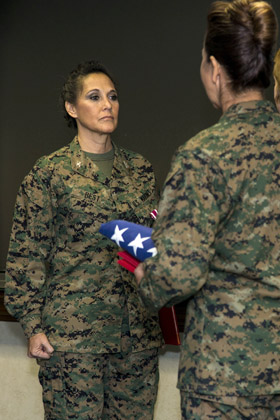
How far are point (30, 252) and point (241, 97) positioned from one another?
1213 mm

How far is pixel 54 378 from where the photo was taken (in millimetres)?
2680

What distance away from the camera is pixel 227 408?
1.72 meters

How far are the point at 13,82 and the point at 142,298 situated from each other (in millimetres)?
Result: 2874

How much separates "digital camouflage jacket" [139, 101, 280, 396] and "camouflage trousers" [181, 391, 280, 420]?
0.9 inches

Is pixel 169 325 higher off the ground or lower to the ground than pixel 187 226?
lower

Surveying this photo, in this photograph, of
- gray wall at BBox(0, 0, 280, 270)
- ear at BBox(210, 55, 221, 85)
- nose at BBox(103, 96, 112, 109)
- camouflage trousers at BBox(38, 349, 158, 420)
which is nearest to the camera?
ear at BBox(210, 55, 221, 85)

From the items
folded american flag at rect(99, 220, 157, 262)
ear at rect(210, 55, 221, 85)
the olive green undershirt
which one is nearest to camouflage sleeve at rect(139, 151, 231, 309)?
folded american flag at rect(99, 220, 157, 262)

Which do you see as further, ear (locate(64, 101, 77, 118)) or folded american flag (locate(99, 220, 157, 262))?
ear (locate(64, 101, 77, 118))

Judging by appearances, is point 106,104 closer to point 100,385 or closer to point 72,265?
point 72,265

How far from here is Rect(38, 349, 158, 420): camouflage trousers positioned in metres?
2.65

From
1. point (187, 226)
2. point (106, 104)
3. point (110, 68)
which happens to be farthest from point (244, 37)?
point (110, 68)

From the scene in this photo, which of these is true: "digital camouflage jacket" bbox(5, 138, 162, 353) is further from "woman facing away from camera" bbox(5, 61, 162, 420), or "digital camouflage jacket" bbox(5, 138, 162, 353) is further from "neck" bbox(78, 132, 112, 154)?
"neck" bbox(78, 132, 112, 154)

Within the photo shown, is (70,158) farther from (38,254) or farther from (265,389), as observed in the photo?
(265,389)

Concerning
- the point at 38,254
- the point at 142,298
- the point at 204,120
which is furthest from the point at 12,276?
the point at 204,120
